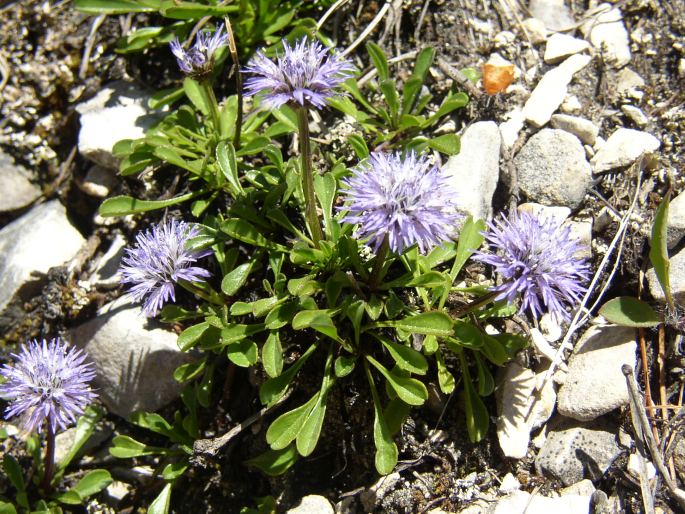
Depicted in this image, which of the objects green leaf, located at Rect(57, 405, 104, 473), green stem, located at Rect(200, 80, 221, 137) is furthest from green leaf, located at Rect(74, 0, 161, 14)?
green leaf, located at Rect(57, 405, 104, 473)

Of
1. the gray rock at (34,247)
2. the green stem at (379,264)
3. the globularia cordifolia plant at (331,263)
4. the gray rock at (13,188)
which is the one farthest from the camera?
the gray rock at (13,188)

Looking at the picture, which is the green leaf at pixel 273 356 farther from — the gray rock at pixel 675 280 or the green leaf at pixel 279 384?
the gray rock at pixel 675 280

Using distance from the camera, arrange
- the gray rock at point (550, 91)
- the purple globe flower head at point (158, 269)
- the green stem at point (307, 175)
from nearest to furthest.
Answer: the green stem at point (307, 175) → the purple globe flower head at point (158, 269) → the gray rock at point (550, 91)

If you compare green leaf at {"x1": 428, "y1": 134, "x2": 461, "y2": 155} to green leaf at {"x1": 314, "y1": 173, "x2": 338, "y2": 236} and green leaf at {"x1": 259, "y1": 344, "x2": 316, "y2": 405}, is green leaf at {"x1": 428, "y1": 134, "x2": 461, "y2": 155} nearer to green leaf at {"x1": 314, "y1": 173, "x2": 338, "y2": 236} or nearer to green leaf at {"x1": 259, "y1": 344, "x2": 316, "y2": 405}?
green leaf at {"x1": 314, "y1": 173, "x2": 338, "y2": 236}

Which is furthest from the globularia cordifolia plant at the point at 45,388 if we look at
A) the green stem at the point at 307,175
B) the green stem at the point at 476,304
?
the green stem at the point at 476,304

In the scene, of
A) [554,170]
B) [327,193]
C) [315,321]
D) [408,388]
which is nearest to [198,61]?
[327,193]
